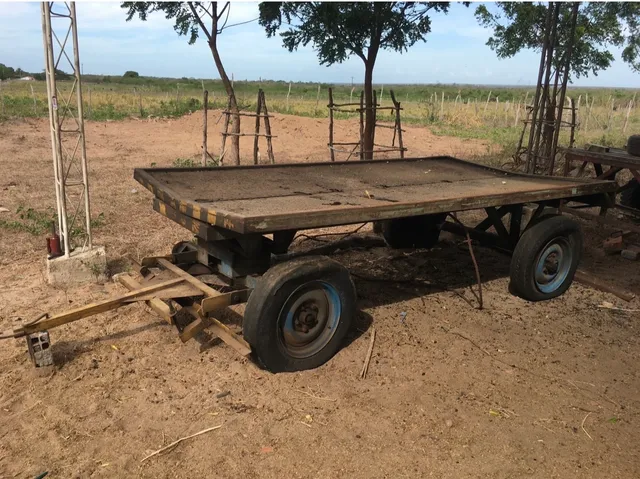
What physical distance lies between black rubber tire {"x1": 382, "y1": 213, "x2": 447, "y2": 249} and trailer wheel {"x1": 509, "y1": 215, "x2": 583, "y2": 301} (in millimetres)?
1397

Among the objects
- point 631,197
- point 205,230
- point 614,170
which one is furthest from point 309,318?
point 631,197

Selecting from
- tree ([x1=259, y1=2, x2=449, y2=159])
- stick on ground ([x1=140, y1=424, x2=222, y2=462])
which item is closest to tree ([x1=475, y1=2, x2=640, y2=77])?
tree ([x1=259, y1=2, x2=449, y2=159])

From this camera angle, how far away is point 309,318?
4.09m

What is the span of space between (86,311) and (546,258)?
4431 millimetres

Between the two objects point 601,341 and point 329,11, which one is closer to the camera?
point 601,341

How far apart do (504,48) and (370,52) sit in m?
10.9

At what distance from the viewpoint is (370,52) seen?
37.2 ft

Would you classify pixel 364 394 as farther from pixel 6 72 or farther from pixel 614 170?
pixel 6 72

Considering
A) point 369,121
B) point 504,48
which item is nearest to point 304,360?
point 369,121

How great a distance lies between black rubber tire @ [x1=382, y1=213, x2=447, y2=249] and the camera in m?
6.70

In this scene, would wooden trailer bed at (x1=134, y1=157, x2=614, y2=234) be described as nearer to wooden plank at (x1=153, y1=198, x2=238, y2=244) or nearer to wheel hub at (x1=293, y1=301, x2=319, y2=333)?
wooden plank at (x1=153, y1=198, x2=238, y2=244)

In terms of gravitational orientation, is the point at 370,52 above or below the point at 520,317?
above

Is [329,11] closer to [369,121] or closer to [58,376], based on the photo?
[369,121]

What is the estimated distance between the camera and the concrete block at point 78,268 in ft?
18.1
